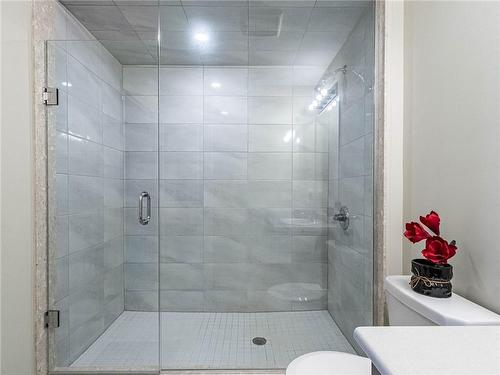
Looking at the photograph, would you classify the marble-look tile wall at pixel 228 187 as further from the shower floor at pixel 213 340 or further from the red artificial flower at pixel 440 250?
the red artificial flower at pixel 440 250

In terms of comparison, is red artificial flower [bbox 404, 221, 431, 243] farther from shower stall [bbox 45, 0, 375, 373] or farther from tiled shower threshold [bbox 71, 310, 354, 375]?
tiled shower threshold [bbox 71, 310, 354, 375]

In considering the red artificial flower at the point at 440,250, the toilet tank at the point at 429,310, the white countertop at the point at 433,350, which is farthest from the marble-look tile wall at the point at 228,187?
the white countertop at the point at 433,350

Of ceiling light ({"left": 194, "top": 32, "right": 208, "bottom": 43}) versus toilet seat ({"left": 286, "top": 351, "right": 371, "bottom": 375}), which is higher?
ceiling light ({"left": 194, "top": 32, "right": 208, "bottom": 43})

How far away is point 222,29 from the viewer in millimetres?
1879

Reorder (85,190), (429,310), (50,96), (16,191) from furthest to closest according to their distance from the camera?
1. (85,190)
2. (50,96)
3. (16,191)
4. (429,310)

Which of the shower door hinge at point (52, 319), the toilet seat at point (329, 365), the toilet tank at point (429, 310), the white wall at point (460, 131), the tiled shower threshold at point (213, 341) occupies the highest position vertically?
the white wall at point (460, 131)

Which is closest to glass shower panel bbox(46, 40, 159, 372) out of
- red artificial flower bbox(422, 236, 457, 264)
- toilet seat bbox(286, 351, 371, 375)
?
toilet seat bbox(286, 351, 371, 375)

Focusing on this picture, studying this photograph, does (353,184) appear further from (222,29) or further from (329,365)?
(222,29)

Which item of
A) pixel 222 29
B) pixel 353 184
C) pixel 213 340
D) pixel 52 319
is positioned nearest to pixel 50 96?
pixel 222 29

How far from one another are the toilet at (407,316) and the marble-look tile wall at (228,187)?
664 mm

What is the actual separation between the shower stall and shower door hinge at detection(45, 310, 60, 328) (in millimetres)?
26

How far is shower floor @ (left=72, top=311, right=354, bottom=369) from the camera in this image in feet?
5.62

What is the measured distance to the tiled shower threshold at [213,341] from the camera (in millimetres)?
1701

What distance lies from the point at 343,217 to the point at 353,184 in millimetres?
216
